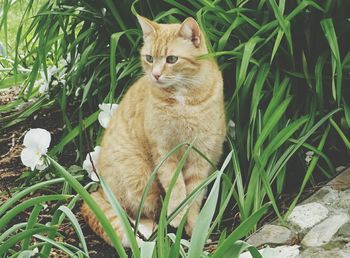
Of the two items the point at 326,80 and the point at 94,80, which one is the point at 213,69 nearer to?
the point at 326,80

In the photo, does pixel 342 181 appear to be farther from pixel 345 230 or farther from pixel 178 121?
pixel 178 121

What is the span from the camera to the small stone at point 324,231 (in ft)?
10.5

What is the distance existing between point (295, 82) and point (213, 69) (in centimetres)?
53

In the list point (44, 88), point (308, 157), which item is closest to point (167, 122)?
point (308, 157)

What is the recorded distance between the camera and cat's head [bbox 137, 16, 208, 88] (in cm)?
324

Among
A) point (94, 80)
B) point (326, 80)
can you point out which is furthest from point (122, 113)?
point (326, 80)

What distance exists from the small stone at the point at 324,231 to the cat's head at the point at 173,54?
822mm

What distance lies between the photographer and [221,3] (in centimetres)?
383

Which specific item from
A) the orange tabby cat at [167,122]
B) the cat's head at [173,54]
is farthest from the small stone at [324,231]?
the cat's head at [173,54]

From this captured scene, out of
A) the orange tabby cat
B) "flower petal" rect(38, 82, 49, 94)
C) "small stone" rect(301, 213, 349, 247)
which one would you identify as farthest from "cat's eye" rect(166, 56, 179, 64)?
"flower petal" rect(38, 82, 49, 94)

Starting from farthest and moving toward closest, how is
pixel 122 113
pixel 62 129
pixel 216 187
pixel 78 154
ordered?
pixel 62 129 < pixel 78 154 < pixel 122 113 < pixel 216 187

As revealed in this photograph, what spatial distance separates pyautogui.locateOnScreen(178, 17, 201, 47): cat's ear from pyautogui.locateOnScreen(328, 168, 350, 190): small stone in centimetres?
93

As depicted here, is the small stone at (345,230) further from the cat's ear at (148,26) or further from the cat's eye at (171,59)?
the cat's ear at (148,26)

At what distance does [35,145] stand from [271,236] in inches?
45.1
